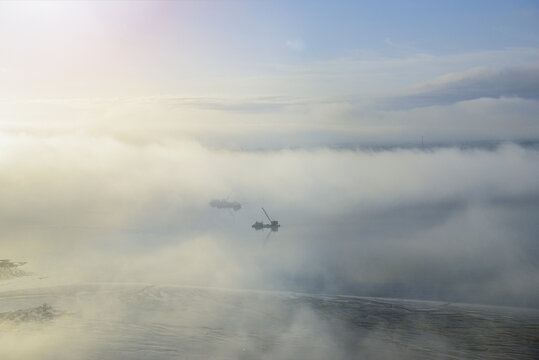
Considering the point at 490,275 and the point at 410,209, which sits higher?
the point at 410,209

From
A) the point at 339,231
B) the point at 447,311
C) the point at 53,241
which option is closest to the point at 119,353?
the point at 447,311

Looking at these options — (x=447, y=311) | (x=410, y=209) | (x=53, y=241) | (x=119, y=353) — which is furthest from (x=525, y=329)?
(x=410, y=209)

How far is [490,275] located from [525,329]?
10974mm

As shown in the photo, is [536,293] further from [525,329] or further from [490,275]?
[525,329]

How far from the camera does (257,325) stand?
2136cm

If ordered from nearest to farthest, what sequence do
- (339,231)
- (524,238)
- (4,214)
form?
(524,238), (339,231), (4,214)

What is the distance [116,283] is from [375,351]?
50.2ft

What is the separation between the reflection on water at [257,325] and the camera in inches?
722

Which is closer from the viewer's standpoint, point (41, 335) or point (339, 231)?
point (41, 335)

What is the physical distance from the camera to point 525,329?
20500 mm

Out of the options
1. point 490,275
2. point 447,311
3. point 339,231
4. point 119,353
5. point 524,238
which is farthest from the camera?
point 339,231

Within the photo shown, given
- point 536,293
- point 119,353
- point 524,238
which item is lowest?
point 119,353

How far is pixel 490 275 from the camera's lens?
3106 centimetres

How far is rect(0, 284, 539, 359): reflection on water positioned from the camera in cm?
1834
